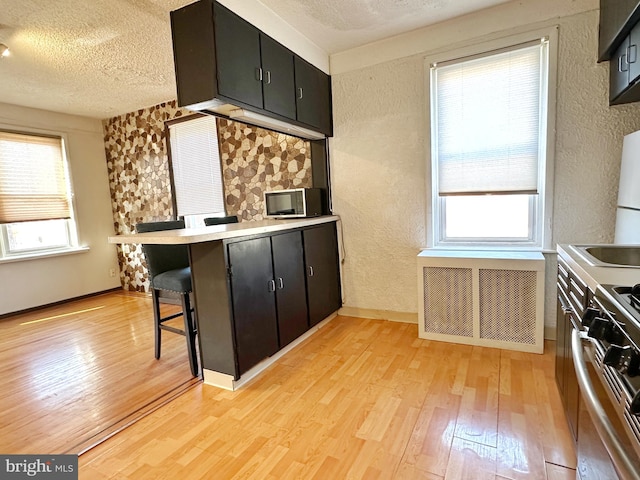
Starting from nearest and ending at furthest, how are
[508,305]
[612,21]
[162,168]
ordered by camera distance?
[612,21], [508,305], [162,168]

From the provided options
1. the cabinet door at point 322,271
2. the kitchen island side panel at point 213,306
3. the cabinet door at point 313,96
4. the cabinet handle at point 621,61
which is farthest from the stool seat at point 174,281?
the cabinet handle at point 621,61

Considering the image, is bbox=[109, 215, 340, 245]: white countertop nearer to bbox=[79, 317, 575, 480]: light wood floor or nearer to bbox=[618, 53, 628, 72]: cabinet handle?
bbox=[79, 317, 575, 480]: light wood floor

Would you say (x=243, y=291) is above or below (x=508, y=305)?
above

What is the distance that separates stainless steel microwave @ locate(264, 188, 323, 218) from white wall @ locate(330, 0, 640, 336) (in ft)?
1.16

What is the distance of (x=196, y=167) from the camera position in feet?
13.3

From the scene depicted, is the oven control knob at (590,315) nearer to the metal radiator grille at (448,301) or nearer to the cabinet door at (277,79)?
the metal radiator grille at (448,301)

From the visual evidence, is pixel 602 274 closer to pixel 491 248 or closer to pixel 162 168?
pixel 491 248

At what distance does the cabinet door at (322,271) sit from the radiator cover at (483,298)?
86cm

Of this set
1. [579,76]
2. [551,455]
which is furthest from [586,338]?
[579,76]

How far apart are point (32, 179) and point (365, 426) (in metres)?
4.87

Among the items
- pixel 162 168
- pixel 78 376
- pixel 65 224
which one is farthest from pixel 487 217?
pixel 65 224

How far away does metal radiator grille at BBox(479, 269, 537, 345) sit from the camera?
232cm

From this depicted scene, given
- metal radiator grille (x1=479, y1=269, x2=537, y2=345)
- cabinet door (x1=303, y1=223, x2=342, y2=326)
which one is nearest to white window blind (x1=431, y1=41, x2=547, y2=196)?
metal radiator grille (x1=479, y1=269, x2=537, y2=345)

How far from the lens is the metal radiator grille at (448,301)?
251 cm
